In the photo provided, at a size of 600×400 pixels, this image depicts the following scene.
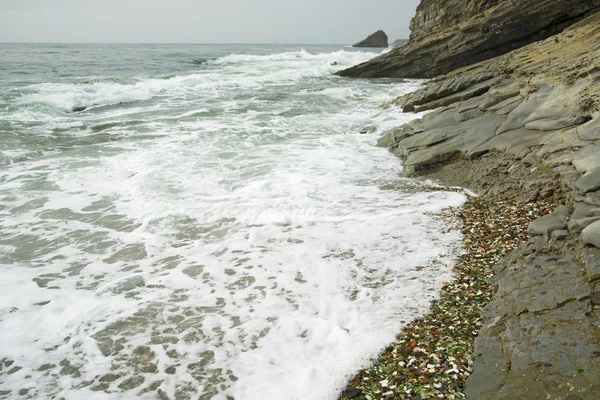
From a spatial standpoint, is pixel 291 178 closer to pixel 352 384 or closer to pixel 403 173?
pixel 403 173

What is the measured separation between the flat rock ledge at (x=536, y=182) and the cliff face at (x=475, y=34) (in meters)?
7.80

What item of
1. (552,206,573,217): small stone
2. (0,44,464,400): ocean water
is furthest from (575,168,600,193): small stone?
(0,44,464,400): ocean water

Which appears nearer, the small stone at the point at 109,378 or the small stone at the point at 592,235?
the small stone at the point at 109,378

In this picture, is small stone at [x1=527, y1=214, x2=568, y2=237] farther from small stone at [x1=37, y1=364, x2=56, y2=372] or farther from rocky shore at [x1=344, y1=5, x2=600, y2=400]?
small stone at [x1=37, y1=364, x2=56, y2=372]

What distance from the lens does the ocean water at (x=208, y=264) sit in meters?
3.39

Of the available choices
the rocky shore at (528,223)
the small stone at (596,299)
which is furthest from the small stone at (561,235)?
the small stone at (596,299)

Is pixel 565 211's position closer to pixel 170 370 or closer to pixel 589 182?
pixel 589 182

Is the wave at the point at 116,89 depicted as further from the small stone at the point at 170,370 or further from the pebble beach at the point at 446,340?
the pebble beach at the point at 446,340

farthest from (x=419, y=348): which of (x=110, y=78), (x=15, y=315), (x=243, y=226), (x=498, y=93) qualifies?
(x=110, y=78)

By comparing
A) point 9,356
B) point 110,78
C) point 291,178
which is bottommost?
point 9,356

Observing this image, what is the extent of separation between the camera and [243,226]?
19.8 ft

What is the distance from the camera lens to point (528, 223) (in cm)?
500

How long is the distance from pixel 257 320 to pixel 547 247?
3.00 m

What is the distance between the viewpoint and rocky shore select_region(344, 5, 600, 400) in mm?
2828
